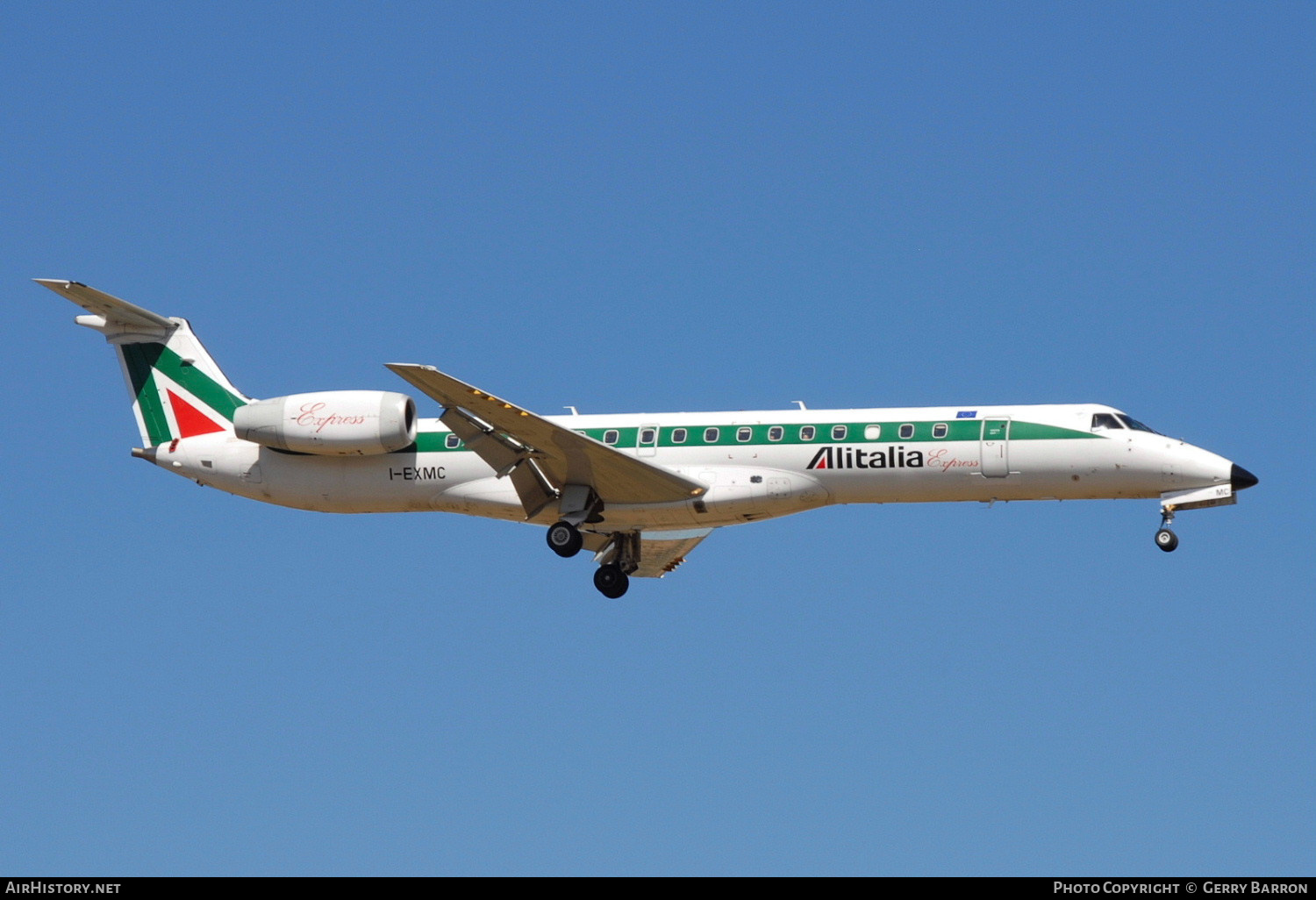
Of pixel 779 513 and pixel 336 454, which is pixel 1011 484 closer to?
pixel 779 513

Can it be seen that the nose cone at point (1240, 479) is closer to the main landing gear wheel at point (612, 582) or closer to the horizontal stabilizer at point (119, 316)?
the main landing gear wheel at point (612, 582)

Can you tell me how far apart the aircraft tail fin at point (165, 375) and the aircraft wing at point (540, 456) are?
5958 mm

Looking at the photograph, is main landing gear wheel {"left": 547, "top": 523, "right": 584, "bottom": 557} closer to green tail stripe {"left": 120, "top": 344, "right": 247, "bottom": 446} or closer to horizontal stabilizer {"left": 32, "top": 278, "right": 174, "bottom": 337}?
green tail stripe {"left": 120, "top": 344, "right": 247, "bottom": 446}

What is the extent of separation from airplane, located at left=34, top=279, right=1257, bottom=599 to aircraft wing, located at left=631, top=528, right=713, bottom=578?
781 mm

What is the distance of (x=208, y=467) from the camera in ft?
109

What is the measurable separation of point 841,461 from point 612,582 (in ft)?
17.9

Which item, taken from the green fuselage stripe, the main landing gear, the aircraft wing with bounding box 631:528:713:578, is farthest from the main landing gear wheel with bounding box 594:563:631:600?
the green fuselage stripe

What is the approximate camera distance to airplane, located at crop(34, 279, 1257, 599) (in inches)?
1188

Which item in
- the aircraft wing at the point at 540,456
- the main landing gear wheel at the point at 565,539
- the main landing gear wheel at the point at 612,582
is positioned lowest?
the main landing gear wheel at the point at 612,582

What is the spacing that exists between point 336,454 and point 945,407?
11.0m

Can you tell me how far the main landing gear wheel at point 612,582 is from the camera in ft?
109

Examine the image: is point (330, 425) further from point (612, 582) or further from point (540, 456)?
point (612, 582)

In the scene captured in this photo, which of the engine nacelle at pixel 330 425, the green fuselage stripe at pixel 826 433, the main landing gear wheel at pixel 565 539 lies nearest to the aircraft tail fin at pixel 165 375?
the engine nacelle at pixel 330 425
